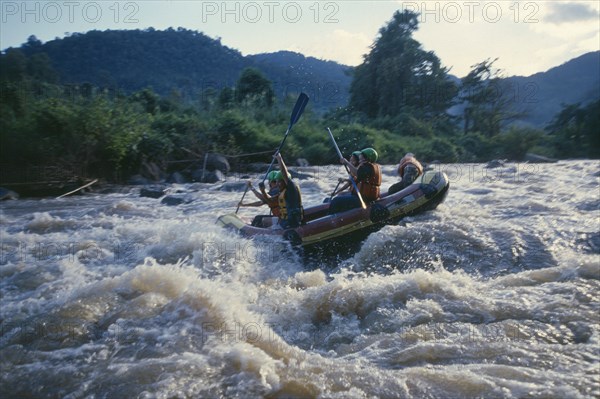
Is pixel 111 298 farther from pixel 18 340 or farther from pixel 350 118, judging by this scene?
pixel 350 118

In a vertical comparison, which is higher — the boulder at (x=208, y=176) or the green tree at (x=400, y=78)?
the green tree at (x=400, y=78)

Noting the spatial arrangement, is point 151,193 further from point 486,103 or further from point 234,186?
point 486,103

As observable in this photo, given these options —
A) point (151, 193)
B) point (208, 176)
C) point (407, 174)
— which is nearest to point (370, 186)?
point (407, 174)

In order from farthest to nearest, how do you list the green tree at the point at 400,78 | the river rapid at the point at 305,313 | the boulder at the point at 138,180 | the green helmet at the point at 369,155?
the green tree at the point at 400,78, the boulder at the point at 138,180, the green helmet at the point at 369,155, the river rapid at the point at 305,313

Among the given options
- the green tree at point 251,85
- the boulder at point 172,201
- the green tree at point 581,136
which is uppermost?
the green tree at point 251,85

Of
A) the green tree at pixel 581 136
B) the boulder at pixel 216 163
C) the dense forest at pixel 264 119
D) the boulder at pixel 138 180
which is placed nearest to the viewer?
the dense forest at pixel 264 119

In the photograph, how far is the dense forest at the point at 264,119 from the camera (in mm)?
11867

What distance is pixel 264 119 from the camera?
20547mm

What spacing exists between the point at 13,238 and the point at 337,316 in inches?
209

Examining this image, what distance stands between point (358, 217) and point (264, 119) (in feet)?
47.7

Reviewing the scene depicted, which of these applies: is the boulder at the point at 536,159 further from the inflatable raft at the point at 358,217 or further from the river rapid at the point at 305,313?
the inflatable raft at the point at 358,217

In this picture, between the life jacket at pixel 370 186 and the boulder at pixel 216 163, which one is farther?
the boulder at pixel 216 163

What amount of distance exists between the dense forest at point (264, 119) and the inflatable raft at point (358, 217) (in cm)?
689

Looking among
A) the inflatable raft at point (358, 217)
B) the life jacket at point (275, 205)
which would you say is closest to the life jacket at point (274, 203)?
the life jacket at point (275, 205)
